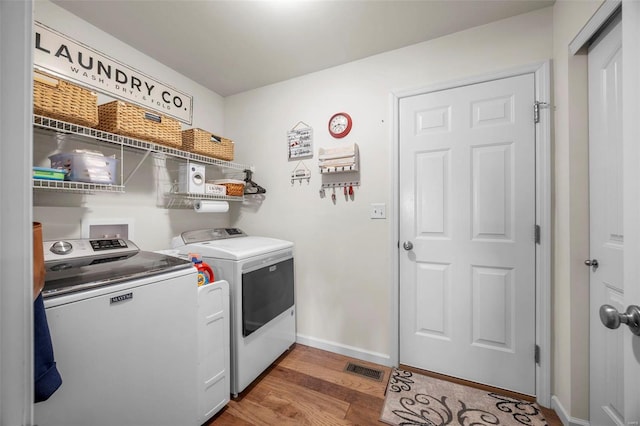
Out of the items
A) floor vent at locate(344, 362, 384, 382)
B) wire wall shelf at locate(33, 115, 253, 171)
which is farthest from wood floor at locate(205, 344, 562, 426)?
wire wall shelf at locate(33, 115, 253, 171)

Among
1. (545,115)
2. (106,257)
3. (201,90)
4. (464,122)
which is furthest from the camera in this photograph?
(201,90)

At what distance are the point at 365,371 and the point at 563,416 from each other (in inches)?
44.7

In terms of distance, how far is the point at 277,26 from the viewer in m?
1.72

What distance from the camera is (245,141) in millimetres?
2621

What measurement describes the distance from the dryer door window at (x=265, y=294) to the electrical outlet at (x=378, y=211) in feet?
2.67

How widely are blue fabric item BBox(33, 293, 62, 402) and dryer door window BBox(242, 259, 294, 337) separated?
928 mm

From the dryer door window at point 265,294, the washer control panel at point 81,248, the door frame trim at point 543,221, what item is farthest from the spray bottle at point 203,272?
the door frame trim at point 543,221

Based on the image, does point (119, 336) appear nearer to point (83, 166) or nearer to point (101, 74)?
point (83, 166)

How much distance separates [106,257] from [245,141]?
5.41ft

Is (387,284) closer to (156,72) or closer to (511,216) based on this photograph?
(511,216)

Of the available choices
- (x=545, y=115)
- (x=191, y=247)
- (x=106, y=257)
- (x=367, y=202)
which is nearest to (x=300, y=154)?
(x=367, y=202)

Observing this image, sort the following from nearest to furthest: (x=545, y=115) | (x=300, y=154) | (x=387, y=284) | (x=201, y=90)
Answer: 1. (x=545, y=115)
2. (x=387, y=284)
3. (x=300, y=154)
4. (x=201, y=90)

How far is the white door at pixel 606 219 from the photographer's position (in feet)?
3.68

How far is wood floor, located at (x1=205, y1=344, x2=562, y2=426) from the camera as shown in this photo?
147 cm
